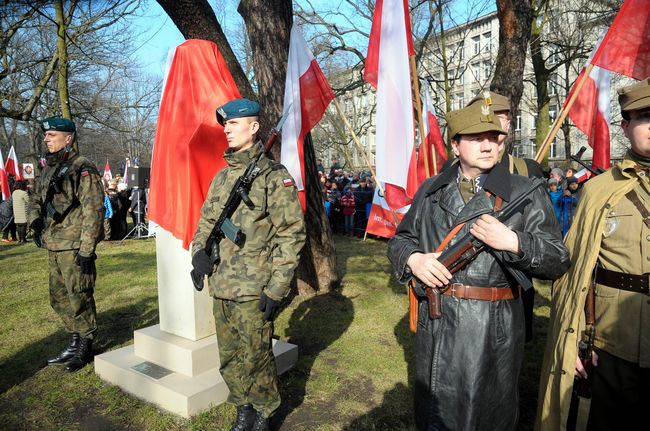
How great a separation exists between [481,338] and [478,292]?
22cm

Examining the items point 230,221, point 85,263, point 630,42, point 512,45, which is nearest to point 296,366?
point 230,221

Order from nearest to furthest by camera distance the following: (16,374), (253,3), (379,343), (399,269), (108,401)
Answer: (399,269), (108,401), (16,374), (379,343), (253,3)

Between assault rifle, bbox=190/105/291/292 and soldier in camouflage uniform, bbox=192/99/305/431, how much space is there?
4 centimetres

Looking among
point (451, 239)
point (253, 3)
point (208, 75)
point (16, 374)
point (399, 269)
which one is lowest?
point (16, 374)

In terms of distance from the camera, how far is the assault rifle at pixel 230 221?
2973 millimetres

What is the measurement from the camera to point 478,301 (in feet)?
7.21

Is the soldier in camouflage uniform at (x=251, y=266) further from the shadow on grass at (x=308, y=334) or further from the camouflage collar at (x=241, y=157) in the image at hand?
the shadow on grass at (x=308, y=334)

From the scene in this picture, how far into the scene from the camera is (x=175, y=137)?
13.2 feet

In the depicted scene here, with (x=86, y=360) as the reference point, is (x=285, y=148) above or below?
above

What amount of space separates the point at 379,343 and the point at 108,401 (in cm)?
269

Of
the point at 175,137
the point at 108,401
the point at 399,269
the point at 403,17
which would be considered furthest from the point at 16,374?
the point at 403,17

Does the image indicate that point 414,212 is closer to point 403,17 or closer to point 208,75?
point 208,75

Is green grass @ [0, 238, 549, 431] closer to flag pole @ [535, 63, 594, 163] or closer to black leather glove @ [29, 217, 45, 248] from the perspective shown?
black leather glove @ [29, 217, 45, 248]

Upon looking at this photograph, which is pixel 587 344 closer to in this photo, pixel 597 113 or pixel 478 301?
pixel 478 301
